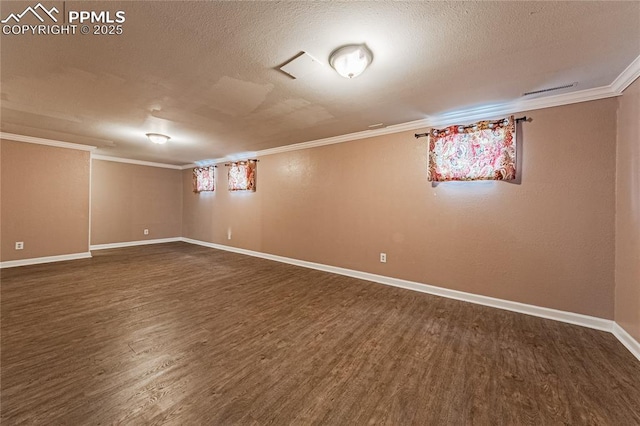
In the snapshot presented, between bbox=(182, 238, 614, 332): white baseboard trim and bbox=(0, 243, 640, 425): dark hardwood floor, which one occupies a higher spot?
bbox=(182, 238, 614, 332): white baseboard trim

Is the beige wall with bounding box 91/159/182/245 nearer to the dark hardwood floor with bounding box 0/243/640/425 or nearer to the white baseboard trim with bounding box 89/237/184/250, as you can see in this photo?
the white baseboard trim with bounding box 89/237/184/250

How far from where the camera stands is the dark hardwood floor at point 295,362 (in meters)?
1.37

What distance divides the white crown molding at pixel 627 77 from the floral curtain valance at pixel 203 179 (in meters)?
7.02

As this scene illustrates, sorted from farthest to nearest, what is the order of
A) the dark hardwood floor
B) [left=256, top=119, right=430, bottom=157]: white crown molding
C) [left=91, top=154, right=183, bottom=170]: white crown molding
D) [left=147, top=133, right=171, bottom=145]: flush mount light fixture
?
[left=91, top=154, right=183, bottom=170]: white crown molding
[left=147, top=133, right=171, bottom=145]: flush mount light fixture
[left=256, top=119, right=430, bottom=157]: white crown molding
the dark hardwood floor

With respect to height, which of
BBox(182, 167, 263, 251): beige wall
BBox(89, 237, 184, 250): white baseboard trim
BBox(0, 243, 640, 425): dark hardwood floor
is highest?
BBox(182, 167, 263, 251): beige wall

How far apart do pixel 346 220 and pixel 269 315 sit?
6.76 ft

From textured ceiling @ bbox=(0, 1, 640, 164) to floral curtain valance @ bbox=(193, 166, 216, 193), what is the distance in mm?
3193

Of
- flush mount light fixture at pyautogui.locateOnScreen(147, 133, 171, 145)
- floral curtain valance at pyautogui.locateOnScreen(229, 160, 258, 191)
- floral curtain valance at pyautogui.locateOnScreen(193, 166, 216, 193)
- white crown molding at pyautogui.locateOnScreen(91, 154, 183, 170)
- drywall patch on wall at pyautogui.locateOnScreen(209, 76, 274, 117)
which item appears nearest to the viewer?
drywall patch on wall at pyautogui.locateOnScreen(209, 76, 274, 117)

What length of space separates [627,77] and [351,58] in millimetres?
2409

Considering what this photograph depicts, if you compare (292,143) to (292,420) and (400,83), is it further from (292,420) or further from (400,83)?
(292,420)

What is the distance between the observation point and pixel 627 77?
2.03 metres

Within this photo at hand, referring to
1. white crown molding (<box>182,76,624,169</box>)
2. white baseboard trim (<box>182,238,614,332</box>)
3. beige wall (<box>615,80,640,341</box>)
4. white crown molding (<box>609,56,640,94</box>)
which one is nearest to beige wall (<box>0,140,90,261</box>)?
white baseboard trim (<box>182,238,614,332</box>)

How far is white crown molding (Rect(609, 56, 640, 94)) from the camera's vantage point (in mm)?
1896

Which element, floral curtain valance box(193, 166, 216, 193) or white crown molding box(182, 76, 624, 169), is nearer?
white crown molding box(182, 76, 624, 169)
